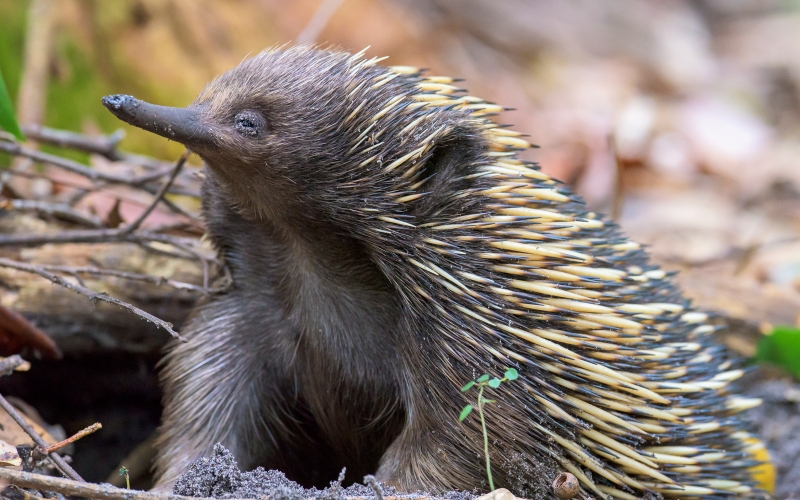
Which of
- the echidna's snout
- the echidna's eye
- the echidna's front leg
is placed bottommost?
the echidna's front leg

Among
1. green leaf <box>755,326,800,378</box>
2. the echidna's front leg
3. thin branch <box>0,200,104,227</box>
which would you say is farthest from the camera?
green leaf <box>755,326,800,378</box>

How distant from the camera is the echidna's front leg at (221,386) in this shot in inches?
138

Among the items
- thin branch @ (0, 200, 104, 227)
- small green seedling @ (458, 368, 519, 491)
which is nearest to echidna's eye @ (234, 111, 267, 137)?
small green seedling @ (458, 368, 519, 491)

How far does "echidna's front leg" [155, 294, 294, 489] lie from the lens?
3.50m

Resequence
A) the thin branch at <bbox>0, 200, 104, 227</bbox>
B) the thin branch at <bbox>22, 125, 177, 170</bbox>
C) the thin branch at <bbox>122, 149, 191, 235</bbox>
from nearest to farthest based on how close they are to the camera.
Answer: the thin branch at <bbox>122, 149, 191, 235</bbox>
the thin branch at <bbox>0, 200, 104, 227</bbox>
the thin branch at <bbox>22, 125, 177, 170</bbox>

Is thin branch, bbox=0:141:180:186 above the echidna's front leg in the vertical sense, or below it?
above

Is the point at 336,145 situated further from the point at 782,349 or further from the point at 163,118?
the point at 782,349

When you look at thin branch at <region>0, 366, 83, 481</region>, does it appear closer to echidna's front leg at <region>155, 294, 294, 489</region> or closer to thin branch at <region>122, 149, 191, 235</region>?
echidna's front leg at <region>155, 294, 294, 489</region>

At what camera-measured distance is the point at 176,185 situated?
4.64m

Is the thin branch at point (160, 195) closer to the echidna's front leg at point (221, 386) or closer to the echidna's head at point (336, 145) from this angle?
the echidna's front leg at point (221, 386)

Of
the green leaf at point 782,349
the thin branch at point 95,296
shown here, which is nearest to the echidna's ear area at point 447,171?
the thin branch at point 95,296

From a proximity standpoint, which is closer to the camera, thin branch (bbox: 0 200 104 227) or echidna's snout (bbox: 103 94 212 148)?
echidna's snout (bbox: 103 94 212 148)

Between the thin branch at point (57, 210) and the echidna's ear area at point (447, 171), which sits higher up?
the echidna's ear area at point (447, 171)

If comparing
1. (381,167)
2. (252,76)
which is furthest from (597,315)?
(252,76)
